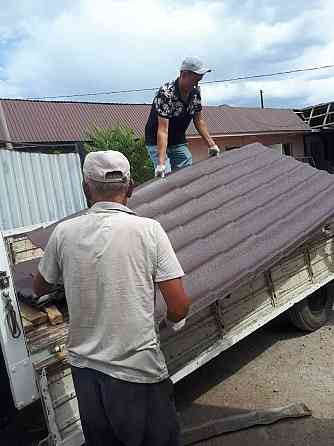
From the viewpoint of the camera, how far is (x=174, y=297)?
175cm

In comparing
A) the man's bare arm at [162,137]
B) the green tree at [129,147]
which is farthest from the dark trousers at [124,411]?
the green tree at [129,147]

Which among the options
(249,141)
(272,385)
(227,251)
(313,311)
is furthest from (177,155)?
(249,141)

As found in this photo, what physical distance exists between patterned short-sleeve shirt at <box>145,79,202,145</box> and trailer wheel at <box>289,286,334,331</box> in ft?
6.52

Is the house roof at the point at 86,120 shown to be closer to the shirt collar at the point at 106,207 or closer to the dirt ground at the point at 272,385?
the dirt ground at the point at 272,385

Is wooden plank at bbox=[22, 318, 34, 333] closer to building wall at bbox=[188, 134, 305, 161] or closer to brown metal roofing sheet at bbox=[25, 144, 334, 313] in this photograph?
brown metal roofing sheet at bbox=[25, 144, 334, 313]

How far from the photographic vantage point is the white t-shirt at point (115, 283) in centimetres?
164

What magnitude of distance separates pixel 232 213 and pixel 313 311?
1523mm

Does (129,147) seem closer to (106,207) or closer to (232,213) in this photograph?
(232,213)

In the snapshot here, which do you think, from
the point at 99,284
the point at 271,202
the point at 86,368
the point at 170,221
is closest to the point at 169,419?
the point at 86,368

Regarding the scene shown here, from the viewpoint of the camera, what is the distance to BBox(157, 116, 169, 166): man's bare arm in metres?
4.05

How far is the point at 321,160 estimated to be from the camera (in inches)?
851

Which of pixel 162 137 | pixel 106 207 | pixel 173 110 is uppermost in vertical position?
pixel 173 110

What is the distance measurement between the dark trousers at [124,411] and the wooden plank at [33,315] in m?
0.69

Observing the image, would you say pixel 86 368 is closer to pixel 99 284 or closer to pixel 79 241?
pixel 99 284
